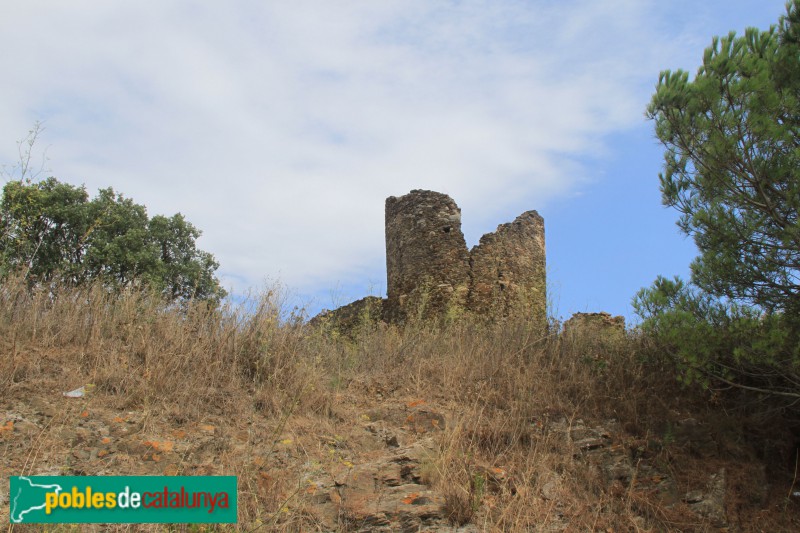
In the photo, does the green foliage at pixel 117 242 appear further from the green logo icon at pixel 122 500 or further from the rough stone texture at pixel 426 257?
the green logo icon at pixel 122 500

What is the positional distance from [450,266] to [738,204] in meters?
6.28

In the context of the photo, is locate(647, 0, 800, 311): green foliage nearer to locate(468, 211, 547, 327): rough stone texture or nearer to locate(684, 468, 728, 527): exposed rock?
locate(684, 468, 728, 527): exposed rock

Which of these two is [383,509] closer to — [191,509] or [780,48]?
[191,509]

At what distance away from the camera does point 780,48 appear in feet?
20.3

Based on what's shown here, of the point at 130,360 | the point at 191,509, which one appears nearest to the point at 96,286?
the point at 130,360

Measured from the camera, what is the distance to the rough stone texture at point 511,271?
38.5 ft

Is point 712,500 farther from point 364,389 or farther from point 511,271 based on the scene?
point 511,271

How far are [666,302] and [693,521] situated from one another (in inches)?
84.1

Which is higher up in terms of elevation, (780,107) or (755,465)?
(780,107)

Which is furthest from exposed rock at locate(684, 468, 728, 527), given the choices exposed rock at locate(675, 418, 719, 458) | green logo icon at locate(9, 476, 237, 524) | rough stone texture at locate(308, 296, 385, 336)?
rough stone texture at locate(308, 296, 385, 336)

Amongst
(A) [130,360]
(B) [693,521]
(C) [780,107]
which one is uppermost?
(C) [780,107]

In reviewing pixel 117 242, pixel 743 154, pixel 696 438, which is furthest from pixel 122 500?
pixel 117 242

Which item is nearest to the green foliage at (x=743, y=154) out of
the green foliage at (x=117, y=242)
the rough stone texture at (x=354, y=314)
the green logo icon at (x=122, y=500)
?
the green logo icon at (x=122, y=500)

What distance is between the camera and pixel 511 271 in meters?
12.2
